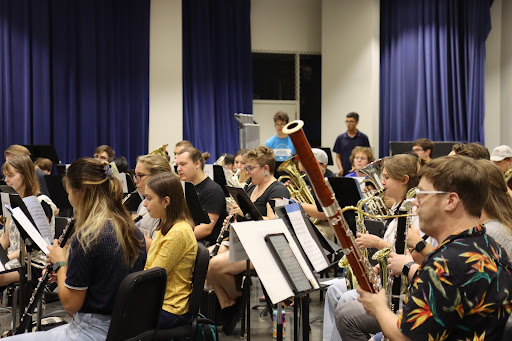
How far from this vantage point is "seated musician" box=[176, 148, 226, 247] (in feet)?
16.7

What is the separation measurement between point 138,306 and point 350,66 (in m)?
9.35

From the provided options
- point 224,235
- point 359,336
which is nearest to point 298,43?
point 224,235

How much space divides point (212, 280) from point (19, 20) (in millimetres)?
6819

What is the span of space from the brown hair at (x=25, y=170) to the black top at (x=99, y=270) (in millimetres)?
2471

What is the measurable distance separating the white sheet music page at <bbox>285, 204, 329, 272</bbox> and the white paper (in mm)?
104

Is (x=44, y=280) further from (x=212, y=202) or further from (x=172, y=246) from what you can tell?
(x=212, y=202)

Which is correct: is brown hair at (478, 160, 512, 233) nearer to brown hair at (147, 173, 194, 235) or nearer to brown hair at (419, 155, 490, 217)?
brown hair at (419, 155, 490, 217)

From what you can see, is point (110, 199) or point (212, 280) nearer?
point (110, 199)

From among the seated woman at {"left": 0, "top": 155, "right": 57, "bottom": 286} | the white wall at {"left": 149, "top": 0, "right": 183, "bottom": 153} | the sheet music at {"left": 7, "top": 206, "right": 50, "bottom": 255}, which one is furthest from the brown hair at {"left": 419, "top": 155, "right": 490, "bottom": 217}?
the white wall at {"left": 149, "top": 0, "right": 183, "bottom": 153}

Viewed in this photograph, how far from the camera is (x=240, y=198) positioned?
13.4ft

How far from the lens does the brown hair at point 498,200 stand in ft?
9.24

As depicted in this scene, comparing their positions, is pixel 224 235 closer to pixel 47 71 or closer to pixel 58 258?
pixel 58 258

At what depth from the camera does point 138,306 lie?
263 cm

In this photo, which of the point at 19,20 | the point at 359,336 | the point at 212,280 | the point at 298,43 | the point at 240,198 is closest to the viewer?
the point at 359,336
